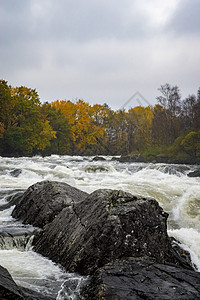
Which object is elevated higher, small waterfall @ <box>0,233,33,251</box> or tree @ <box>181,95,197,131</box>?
tree @ <box>181,95,197,131</box>

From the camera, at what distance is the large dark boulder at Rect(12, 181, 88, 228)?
228 inches

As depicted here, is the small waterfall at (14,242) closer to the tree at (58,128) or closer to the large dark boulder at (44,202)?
the large dark boulder at (44,202)

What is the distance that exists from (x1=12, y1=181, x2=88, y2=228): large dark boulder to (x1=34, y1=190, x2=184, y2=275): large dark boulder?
97cm

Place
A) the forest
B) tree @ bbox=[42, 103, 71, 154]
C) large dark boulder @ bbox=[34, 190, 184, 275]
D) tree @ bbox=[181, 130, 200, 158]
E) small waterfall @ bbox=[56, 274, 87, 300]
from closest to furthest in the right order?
small waterfall @ bbox=[56, 274, 87, 300] → large dark boulder @ bbox=[34, 190, 184, 275] → tree @ bbox=[181, 130, 200, 158] → the forest → tree @ bbox=[42, 103, 71, 154]

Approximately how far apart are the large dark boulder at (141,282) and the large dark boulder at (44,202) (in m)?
2.59

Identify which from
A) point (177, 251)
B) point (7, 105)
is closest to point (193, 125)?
point (7, 105)

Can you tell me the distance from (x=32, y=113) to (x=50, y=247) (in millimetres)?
34116

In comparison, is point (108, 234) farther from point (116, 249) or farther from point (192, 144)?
point (192, 144)

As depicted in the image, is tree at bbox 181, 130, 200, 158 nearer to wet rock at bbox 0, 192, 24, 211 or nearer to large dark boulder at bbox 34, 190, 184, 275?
wet rock at bbox 0, 192, 24, 211

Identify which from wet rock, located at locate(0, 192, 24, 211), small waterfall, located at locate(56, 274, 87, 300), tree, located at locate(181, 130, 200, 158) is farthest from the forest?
small waterfall, located at locate(56, 274, 87, 300)

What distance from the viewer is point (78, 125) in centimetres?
5184

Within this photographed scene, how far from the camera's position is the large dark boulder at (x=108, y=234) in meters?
3.90

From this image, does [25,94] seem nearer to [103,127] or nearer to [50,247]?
[103,127]

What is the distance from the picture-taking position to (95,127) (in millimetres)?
53438
